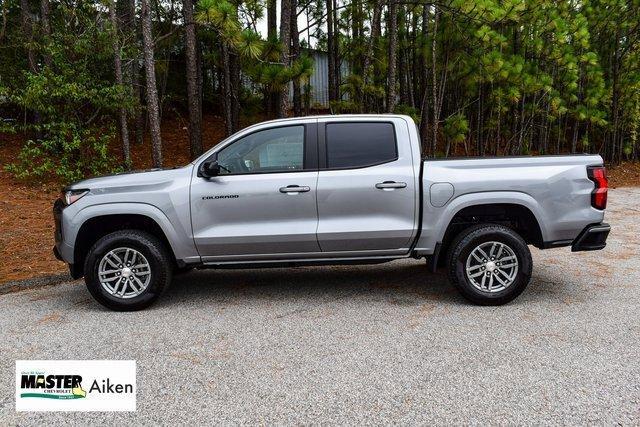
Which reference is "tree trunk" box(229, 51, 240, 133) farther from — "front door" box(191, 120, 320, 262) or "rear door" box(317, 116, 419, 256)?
"rear door" box(317, 116, 419, 256)

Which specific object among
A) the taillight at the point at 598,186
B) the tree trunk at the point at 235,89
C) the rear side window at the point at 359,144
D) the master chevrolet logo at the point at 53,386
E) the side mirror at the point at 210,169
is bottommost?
the master chevrolet logo at the point at 53,386

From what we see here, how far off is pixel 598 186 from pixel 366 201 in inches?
86.9

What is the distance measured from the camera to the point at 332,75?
17.2 meters

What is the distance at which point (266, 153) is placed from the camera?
4.80m

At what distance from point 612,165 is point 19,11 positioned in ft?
80.3

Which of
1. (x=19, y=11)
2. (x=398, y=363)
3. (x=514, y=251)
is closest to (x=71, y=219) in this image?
(x=398, y=363)

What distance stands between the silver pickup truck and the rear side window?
16 millimetres

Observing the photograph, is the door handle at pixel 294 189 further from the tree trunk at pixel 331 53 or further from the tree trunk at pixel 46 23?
the tree trunk at pixel 331 53

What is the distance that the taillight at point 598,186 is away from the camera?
14.9 ft

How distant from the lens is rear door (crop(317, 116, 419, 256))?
4.61 metres

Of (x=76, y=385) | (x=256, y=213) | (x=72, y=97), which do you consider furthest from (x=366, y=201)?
(x=72, y=97)

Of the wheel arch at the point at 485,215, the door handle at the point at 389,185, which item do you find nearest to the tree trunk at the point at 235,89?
the door handle at the point at 389,185

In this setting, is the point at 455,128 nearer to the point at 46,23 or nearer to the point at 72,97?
the point at 72,97

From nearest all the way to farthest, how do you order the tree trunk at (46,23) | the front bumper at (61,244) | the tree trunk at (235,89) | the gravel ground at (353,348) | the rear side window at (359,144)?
the gravel ground at (353,348) < the front bumper at (61,244) < the rear side window at (359,144) < the tree trunk at (46,23) < the tree trunk at (235,89)
